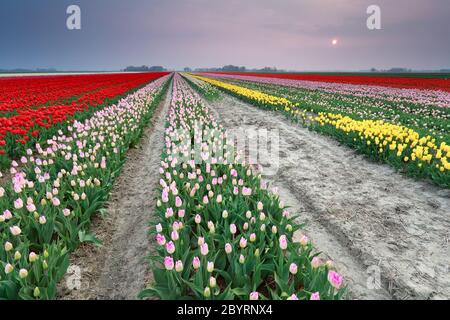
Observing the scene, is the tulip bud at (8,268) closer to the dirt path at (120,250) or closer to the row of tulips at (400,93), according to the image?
the dirt path at (120,250)

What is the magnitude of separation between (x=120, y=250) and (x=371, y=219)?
159 inches

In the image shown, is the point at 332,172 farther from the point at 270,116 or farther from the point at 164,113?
the point at 164,113

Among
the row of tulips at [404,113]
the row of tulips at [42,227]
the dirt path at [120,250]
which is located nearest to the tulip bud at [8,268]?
the row of tulips at [42,227]

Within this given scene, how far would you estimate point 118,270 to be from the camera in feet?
11.9

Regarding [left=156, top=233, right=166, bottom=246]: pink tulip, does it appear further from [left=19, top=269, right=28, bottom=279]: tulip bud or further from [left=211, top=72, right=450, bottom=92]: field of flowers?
[left=211, top=72, right=450, bottom=92]: field of flowers

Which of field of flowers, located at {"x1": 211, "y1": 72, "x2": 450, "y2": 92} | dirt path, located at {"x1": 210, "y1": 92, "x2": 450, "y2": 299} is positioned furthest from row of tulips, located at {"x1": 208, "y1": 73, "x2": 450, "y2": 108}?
dirt path, located at {"x1": 210, "y1": 92, "x2": 450, "y2": 299}

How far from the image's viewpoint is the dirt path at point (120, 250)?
3.26 metres

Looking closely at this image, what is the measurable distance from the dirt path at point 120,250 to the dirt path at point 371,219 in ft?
8.38

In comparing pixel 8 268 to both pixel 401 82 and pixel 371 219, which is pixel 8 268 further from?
pixel 401 82

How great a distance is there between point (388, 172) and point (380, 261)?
12.0 feet

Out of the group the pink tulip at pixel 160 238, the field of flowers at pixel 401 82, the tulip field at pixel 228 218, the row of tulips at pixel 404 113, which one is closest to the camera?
the pink tulip at pixel 160 238

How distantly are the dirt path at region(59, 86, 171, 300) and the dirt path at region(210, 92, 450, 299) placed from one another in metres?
2.55

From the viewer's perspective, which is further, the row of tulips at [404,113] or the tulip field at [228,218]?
the row of tulips at [404,113]

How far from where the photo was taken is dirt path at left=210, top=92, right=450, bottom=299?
3.36m
